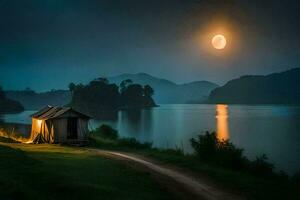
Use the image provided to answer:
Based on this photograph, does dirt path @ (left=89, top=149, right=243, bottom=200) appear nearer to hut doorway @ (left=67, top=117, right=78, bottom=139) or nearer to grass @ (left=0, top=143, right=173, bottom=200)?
grass @ (left=0, top=143, right=173, bottom=200)

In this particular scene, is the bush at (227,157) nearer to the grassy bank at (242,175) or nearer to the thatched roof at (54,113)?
the grassy bank at (242,175)

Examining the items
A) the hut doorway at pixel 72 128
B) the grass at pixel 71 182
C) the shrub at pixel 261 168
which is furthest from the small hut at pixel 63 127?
the shrub at pixel 261 168

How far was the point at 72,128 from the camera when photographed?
46469 mm

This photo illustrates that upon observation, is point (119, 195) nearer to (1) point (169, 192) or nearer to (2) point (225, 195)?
(1) point (169, 192)

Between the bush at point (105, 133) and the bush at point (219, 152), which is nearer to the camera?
the bush at point (219, 152)

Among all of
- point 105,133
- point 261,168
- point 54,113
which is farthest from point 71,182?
point 105,133

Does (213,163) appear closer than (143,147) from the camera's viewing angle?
Yes

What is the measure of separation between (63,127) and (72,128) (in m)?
1.39

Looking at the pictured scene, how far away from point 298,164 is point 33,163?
32.1m

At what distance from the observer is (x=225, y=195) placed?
54.0 ft

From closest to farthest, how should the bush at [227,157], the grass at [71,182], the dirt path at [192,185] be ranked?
the grass at [71,182] → the dirt path at [192,185] → the bush at [227,157]

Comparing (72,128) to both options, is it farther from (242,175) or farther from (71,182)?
(71,182)

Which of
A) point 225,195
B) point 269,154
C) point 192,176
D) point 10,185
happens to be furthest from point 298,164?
point 10,185

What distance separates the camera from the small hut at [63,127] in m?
45.3
